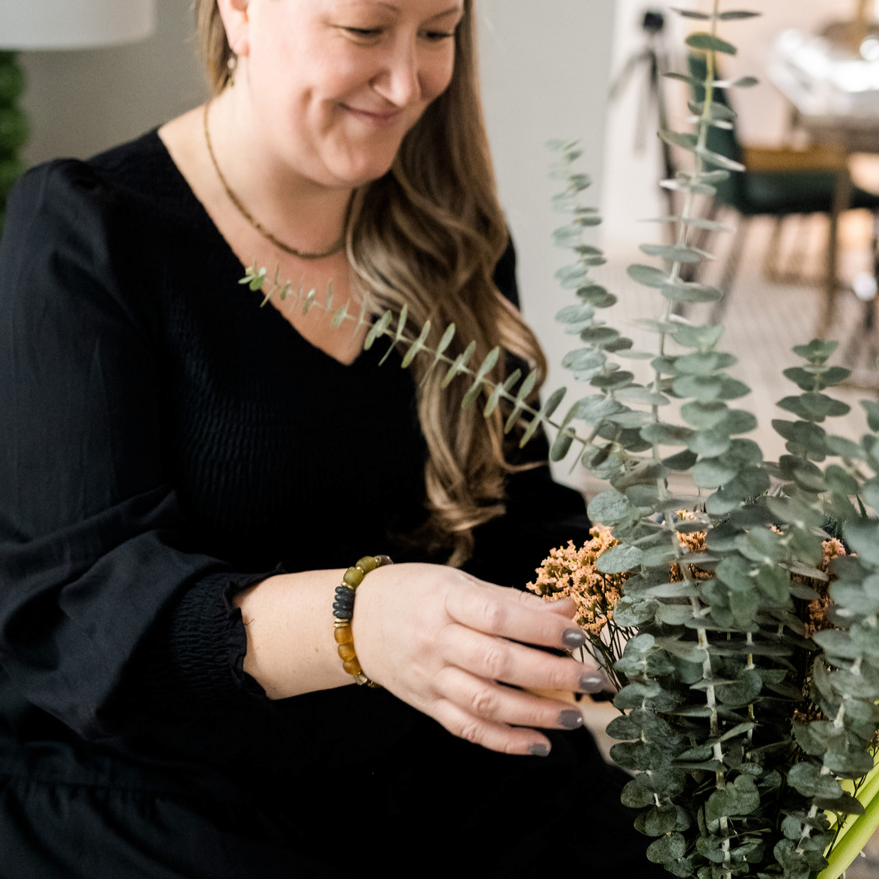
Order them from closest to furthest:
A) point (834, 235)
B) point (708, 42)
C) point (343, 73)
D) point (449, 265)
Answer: point (708, 42)
point (343, 73)
point (449, 265)
point (834, 235)

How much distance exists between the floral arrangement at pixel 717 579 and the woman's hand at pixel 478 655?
4 cm

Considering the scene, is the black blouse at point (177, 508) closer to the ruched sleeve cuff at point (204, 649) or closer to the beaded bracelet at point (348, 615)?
the ruched sleeve cuff at point (204, 649)

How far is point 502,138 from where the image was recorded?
6.49 feet

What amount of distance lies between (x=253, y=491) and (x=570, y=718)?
21.9 inches

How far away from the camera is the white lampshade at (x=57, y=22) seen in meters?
1.33

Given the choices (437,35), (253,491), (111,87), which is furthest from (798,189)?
(253,491)

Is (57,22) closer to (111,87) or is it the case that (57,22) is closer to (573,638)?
(111,87)

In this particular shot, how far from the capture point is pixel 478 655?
1.94ft

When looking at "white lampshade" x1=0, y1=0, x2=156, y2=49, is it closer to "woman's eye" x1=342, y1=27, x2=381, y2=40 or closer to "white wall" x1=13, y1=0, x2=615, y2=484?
"white wall" x1=13, y1=0, x2=615, y2=484

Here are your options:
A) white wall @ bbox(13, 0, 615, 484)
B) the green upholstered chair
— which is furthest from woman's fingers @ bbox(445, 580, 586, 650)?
the green upholstered chair

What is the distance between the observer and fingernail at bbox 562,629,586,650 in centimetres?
57

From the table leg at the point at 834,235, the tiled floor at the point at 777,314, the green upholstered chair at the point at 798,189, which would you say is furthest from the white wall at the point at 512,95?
the table leg at the point at 834,235

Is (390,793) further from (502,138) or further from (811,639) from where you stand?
(502,138)

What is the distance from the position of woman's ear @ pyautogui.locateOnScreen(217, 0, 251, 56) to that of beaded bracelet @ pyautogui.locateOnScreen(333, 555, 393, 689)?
1.84 ft
